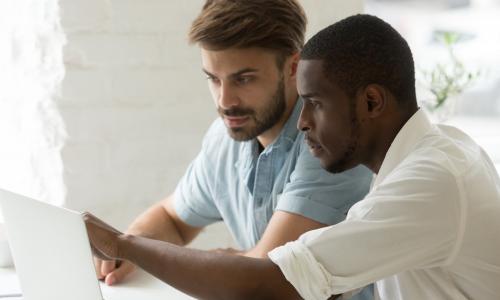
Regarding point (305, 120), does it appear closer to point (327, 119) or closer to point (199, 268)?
point (327, 119)

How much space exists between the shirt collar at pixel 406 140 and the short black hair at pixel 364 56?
0.11 ft

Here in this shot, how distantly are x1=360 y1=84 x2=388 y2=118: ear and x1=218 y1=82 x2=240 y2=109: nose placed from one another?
0.38 m

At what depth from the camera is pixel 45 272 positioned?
3.86 feet

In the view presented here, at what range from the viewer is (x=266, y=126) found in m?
1.53

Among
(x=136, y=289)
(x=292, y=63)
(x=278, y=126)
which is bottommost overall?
(x=136, y=289)

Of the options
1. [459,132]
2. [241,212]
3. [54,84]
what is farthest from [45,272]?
[54,84]

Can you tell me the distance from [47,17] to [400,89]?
95cm

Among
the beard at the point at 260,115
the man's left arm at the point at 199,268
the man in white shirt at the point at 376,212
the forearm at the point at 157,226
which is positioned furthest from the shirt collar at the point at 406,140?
the forearm at the point at 157,226

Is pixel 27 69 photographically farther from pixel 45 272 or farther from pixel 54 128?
pixel 45 272

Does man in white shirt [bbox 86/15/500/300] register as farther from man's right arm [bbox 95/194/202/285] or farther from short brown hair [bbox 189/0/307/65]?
man's right arm [bbox 95/194/202/285]

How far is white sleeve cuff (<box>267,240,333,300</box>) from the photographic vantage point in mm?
1068

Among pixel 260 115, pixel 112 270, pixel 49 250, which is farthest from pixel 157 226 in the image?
pixel 49 250

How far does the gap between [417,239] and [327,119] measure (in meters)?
0.23

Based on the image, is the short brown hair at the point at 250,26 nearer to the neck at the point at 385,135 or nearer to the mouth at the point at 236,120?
the mouth at the point at 236,120
